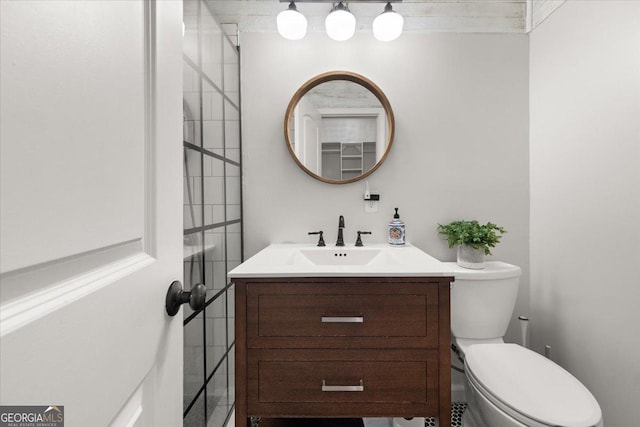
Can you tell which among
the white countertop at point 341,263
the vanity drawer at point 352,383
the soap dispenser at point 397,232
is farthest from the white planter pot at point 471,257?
the vanity drawer at point 352,383

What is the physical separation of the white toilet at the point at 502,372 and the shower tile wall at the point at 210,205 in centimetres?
104

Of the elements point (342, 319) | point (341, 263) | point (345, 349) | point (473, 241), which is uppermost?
point (473, 241)

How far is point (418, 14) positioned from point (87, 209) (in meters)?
2.09

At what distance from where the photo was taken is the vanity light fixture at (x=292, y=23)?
5.62 feet

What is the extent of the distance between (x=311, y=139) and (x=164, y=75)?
1.40 meters

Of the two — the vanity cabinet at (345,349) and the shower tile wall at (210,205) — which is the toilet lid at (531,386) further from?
the shower tile wall at (210,205)

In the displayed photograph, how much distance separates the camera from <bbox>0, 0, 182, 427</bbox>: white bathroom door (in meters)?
0.24

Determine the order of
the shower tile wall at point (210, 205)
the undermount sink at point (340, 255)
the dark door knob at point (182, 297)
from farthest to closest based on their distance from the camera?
the undermount sink at point (340, 255), the shower tile wall at point (210, 205), the dark door knob at point (182, 297)

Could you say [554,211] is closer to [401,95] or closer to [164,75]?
[401,95]

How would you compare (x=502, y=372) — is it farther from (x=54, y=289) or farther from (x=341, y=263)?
(x=54, y=289)

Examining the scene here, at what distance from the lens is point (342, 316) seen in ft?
3.94

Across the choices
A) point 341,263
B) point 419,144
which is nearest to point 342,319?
point 341,263

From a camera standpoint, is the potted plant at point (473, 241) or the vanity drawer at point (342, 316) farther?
the potted plant at point (473, 241)

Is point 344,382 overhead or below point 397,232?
below
